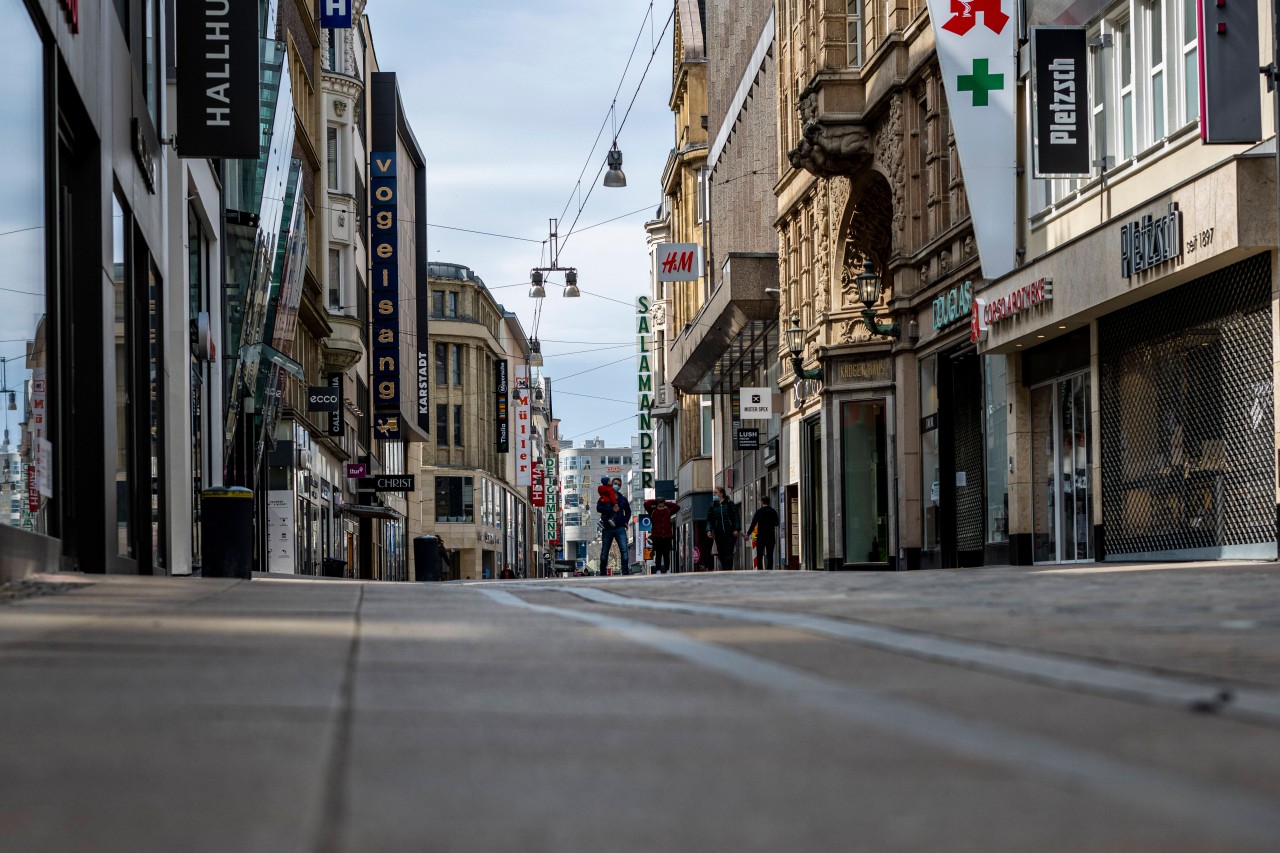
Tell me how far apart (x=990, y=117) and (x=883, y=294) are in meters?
10.5

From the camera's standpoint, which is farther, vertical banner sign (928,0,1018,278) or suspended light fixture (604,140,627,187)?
suspended light fixture (604,140,627,187)

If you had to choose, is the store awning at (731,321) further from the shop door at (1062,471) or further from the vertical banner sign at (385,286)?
the shop door at (1062,471)

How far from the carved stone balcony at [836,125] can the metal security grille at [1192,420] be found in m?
10.6

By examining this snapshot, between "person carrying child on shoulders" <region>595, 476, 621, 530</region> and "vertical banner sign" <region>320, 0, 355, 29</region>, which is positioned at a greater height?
"vertical banner sign" <region>320, 0, 355, 29</region>

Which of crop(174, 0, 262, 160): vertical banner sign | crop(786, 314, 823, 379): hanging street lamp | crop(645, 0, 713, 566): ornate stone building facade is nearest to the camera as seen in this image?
crop(174, 0, 262, 160): vertical banner sign

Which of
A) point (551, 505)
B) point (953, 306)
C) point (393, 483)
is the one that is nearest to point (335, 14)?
point (393, 483)

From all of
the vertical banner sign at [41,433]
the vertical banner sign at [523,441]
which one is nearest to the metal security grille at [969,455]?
the vertical banner sign at [41,433]

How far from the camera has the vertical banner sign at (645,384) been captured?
8581cm

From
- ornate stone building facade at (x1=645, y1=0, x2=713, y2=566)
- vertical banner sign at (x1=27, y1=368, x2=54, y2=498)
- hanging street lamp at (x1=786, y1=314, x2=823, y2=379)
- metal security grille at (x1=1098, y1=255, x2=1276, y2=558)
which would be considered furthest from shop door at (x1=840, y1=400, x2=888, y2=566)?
ornate stone building facade at (x1=645, y1=0, x2=713, y2=566)

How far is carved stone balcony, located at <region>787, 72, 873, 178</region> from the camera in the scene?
32031 mm

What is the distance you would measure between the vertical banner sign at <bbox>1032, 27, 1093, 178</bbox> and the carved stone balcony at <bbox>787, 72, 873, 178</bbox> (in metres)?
9.65

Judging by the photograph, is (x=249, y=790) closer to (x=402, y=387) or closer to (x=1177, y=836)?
(x=1177, y=836)

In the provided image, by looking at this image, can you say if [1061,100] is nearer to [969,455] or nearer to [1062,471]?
[1062,471]

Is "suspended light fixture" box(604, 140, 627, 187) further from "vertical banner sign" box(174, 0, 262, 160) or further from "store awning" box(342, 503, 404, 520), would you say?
"vertical banner sign" box(174, 0, 262, 160)
